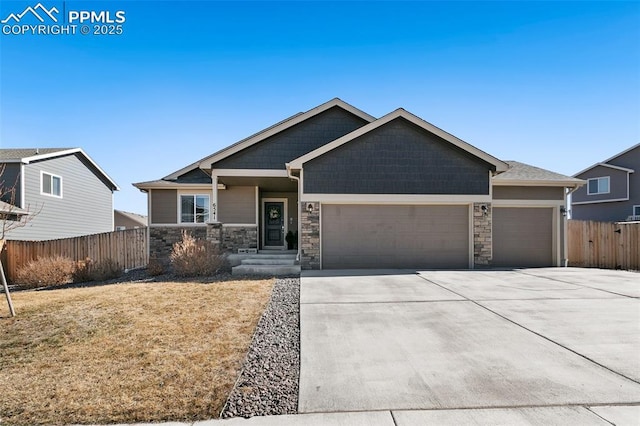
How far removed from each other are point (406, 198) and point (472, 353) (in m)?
7.93

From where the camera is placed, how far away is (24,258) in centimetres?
1216

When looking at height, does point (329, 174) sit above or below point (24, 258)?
above

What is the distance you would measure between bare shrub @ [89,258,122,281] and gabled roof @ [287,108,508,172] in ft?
24.2

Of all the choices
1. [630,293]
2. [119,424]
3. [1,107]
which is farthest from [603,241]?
[1,107]

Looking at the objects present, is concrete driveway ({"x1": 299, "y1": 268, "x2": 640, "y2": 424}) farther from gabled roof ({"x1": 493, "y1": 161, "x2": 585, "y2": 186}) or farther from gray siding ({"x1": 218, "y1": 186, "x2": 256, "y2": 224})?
gray siding ({"x1": 218, "y1": 186, "x2": 256, "y2": 224})

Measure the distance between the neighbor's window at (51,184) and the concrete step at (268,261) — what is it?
1352 cm

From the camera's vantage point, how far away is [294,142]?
13.5 m

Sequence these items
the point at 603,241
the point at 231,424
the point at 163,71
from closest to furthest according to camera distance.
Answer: the point at 231,424 → the point at 163,71 → the point at 603,241

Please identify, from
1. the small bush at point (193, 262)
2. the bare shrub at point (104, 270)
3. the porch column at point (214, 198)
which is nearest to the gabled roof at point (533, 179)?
the porch column at point (214, 198)

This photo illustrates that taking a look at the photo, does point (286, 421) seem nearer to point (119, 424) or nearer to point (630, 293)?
point (119, 424)

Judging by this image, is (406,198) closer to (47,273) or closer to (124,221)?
(47,273)

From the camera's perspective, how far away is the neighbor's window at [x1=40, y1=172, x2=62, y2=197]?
1767 cm

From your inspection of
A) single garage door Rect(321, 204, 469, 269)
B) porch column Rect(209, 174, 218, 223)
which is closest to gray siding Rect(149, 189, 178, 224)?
porch column Rect(209, 174, 218, 223)

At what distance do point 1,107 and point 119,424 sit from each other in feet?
41.6
